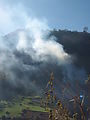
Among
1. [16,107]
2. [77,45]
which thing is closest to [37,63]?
[77,45]

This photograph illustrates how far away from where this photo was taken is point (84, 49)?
162 m

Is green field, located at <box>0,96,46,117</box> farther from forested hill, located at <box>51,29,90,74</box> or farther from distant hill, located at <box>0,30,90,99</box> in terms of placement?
forested hill, located at <box>51,29,90,74</box>

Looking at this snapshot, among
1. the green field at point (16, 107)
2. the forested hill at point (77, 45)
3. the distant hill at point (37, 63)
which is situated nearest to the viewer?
the green field at point (16, 107)

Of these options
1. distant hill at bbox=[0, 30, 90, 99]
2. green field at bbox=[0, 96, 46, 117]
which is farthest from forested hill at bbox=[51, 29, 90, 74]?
green field at bbox=[0, 96, 46, 117]

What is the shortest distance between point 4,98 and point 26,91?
842 inches

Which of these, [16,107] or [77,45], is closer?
[16,107]

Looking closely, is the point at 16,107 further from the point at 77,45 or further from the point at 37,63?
the point at 77,45

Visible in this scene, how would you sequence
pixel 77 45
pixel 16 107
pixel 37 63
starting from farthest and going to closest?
pixel 77 45
pixel 37 63
pixel 16 107

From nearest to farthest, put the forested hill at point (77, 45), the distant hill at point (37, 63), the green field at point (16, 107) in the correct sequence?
the green field at point (16, 107) → the distant hill at point (37, 63) → the forested hill at point (77, 45)

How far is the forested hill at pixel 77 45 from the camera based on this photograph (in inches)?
6180

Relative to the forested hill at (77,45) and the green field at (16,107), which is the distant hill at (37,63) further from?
the green field at (16,107)

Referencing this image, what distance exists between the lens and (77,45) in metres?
162

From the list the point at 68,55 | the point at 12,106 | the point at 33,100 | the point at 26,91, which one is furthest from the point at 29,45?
the point at 12,106

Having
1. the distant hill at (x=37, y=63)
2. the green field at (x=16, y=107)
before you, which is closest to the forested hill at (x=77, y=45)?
the distant hill at (x=37, y=63)
